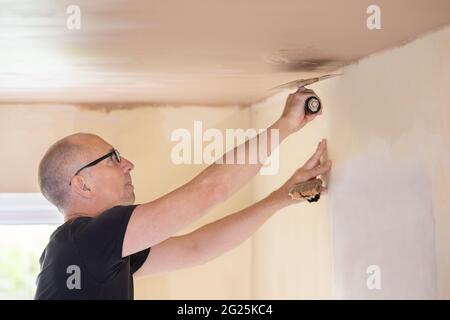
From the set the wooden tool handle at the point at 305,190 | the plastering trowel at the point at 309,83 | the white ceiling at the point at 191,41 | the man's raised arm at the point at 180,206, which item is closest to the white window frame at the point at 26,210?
the white ceiling at the point at 191,41

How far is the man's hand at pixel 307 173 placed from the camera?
98.9 inches

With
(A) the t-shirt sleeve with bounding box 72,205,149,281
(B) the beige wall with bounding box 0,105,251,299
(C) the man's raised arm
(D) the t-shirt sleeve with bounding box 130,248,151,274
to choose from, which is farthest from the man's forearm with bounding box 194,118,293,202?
(B) the beige wall with bounding box 0,105,251,299

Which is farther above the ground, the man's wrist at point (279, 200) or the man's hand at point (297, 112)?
the man's hand at point (297, 112)

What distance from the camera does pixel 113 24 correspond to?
5.92 ft

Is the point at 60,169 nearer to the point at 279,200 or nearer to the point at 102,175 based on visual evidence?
the point at 102,175

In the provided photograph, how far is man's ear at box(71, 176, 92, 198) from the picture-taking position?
2.17m

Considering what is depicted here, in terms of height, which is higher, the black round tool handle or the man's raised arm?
the black round tool handle

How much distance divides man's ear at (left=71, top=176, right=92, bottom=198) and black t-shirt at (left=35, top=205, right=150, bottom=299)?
13 cm

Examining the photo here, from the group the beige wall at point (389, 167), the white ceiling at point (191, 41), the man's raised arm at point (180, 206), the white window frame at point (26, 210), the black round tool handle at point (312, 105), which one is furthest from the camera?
the white window frame at point (26, 210)

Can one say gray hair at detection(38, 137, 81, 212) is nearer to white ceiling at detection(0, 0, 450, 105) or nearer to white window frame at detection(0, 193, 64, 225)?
white ceiling at detection(0, 0, 450, 105)

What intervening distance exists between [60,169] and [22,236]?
63.9 inches

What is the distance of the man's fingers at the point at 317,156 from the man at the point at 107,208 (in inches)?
1.5

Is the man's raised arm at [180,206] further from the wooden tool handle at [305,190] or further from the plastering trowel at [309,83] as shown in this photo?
the wooden tool handle at [305,190]
